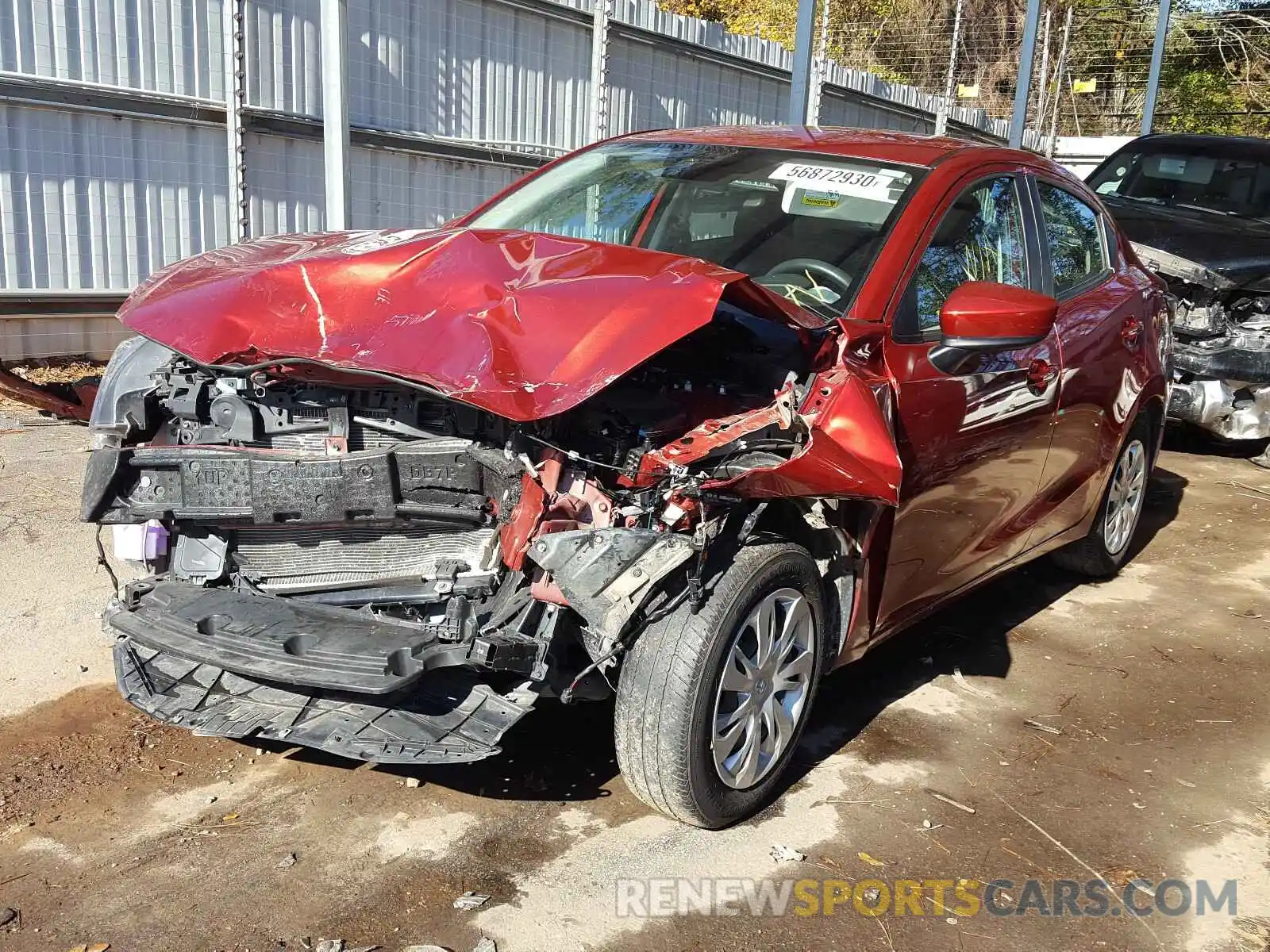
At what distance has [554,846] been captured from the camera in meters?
3.08

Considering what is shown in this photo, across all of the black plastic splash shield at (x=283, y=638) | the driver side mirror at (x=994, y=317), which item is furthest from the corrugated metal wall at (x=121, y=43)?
the driver side mirror at (x=994, y=317)

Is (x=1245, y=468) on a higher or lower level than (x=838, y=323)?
lower

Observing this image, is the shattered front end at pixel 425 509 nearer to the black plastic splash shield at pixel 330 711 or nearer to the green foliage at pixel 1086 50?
the black plastic splash shield at pixel 330 711

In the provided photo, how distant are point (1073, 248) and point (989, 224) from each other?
0.84 m

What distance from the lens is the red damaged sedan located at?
2.84 m

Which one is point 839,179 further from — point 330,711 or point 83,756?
point 83,756

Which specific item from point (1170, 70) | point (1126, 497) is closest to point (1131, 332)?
point (1126, 497)

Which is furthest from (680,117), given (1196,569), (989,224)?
(989,224)

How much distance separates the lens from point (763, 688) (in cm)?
318

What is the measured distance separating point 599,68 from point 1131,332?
667 centimetres

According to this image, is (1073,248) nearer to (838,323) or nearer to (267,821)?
(838,323)

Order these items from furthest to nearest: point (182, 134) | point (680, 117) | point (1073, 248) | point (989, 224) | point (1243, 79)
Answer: point (1243, 79) → point (680, 117) → point (182, 134) → point (1073, 248) → point (989, 224)

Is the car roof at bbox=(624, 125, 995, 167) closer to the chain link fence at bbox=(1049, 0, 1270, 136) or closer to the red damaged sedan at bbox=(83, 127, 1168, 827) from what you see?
the red damaged sedan at bbox=(83, 127, 1168, 827)

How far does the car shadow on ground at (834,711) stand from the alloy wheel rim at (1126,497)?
0.30m
